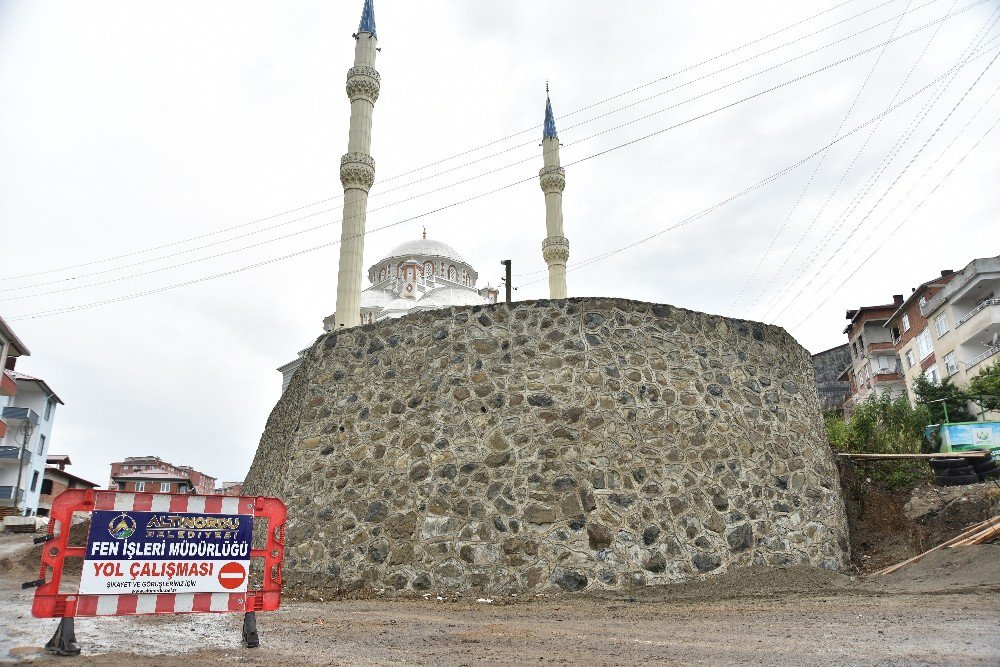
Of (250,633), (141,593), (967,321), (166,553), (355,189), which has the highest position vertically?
(355,189)

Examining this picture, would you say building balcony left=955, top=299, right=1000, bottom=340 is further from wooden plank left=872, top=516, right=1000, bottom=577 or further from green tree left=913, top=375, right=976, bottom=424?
wooden plank left=872, top=516, right=1000, bottom=577

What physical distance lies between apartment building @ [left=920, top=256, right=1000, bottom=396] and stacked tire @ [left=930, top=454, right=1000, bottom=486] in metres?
22.5

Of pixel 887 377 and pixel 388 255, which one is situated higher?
pixel 388 255

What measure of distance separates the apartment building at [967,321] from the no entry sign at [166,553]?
35323 millimetres

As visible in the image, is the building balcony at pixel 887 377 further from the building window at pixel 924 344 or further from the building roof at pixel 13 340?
the building roof at pixel 13 340

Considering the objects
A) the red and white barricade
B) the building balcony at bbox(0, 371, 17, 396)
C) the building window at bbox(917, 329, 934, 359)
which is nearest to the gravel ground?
the red and white barricade

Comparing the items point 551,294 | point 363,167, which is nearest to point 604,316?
point 363,167

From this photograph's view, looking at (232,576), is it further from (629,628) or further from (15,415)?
(15,415)

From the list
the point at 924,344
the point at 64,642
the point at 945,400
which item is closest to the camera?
the point at 64,642

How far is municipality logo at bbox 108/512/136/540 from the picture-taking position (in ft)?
16.5

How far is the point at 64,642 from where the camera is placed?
4.58 meters

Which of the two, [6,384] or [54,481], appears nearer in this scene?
[6,384]

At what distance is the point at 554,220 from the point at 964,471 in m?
25.2

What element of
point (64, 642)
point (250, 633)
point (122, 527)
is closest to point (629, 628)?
point (250, 633)
